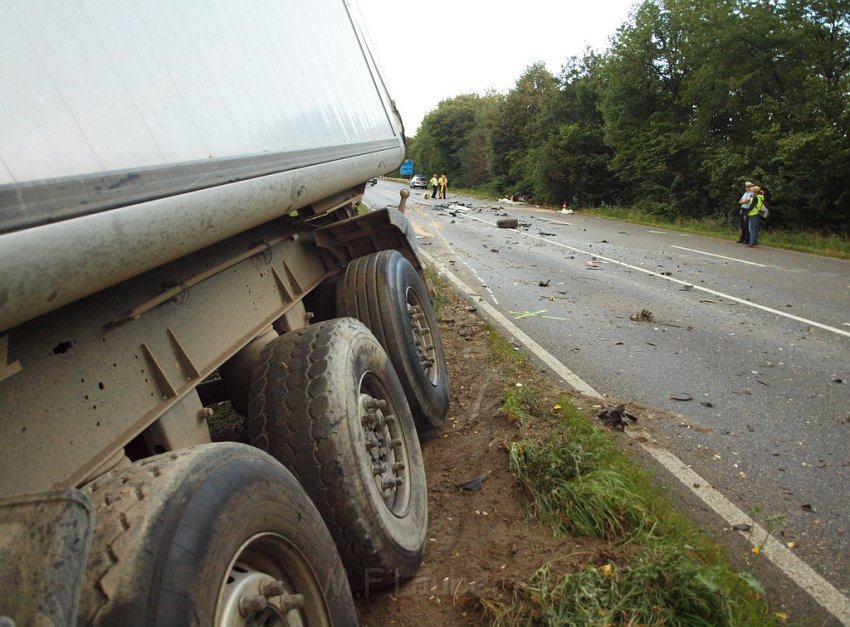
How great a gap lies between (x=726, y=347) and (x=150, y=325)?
243 inches

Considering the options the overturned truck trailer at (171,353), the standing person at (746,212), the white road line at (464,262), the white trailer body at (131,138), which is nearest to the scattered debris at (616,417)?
the overturned truck trailer at (171,353)

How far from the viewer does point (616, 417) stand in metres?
4.64

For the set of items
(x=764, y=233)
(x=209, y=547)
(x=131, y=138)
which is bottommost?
(x=764, y=233)

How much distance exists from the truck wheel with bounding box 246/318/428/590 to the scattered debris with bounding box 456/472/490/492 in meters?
0.66

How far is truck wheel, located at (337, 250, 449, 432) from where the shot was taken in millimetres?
3936

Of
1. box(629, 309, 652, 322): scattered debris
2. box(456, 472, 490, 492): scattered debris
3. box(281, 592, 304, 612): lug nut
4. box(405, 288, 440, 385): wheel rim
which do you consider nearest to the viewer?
box(281, 592, 304, 612): lug nut

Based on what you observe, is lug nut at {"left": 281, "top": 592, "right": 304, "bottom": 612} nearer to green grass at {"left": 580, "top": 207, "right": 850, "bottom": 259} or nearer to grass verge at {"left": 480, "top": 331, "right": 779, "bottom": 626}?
grass verge at {"left": 480, "top": 331, "right": 779, "bottom": 626}

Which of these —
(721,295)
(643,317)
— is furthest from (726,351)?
(721,295)

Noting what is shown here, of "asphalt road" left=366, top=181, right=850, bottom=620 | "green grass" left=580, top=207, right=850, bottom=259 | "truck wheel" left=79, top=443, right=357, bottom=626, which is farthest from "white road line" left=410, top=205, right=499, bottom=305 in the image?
"green grass" left=580, top=207, right=850, bottom=259

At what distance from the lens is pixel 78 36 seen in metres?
1.58

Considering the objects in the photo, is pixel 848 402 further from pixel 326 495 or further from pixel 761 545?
pixel 326 495

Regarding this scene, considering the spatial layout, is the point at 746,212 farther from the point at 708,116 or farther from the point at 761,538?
Result: the point at 761,538

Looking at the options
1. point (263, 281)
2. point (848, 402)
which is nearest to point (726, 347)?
point (848, 402)

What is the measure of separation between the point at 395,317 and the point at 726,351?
4.19 m
